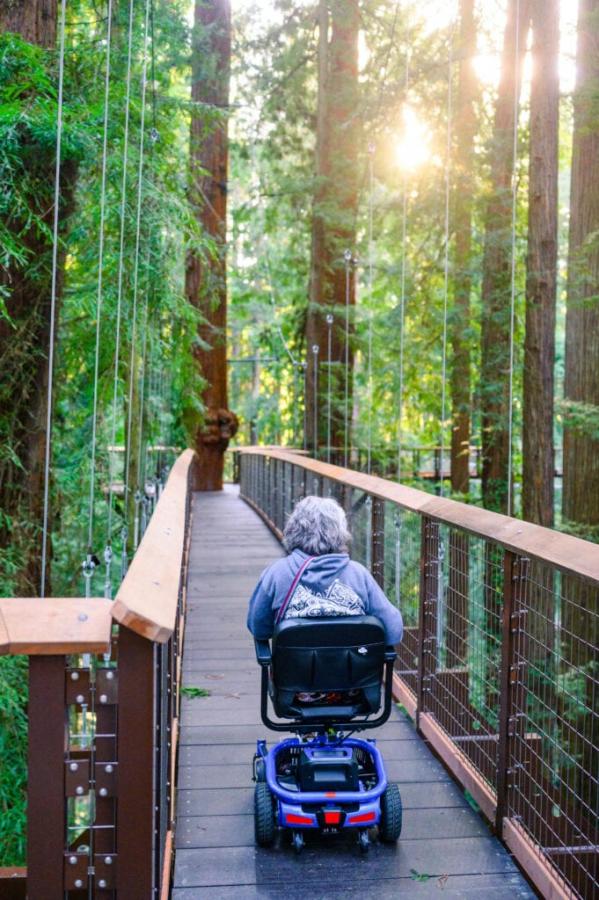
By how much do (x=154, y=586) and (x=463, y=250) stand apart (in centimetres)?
1097

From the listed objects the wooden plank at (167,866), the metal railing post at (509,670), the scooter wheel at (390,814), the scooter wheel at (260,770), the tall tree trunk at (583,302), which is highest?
the tall tree trunk at (583,302)

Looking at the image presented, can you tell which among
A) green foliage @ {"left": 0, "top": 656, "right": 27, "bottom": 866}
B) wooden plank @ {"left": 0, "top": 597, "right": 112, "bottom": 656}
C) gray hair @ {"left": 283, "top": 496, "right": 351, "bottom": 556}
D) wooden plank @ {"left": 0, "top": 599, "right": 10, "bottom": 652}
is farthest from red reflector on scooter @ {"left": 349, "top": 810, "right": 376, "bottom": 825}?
green foliage @ {"left": 0, "top": 656, "right": 27, "bottom": 866}

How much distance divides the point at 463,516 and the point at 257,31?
1297 centimetres

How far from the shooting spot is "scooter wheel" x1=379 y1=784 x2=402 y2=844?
2.79 m

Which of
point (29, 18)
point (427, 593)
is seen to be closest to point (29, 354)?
point (29, 18)

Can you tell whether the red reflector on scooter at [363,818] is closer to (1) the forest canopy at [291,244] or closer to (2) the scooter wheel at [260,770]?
(2) the scooter wheel at [260,770]

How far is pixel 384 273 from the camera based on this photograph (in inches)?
525

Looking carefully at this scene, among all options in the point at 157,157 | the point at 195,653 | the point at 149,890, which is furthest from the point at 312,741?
the point at 157,157

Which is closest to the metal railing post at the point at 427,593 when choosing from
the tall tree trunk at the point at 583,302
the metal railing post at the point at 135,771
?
the metal railing post at the point at 135,771

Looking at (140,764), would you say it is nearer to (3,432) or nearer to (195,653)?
(195,653)

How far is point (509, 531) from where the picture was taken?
2.75m

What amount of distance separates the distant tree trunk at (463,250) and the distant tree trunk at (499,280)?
647mm

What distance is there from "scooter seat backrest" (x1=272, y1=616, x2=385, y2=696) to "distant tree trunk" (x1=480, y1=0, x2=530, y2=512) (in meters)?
8.19

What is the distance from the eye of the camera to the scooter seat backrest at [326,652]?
267cm
